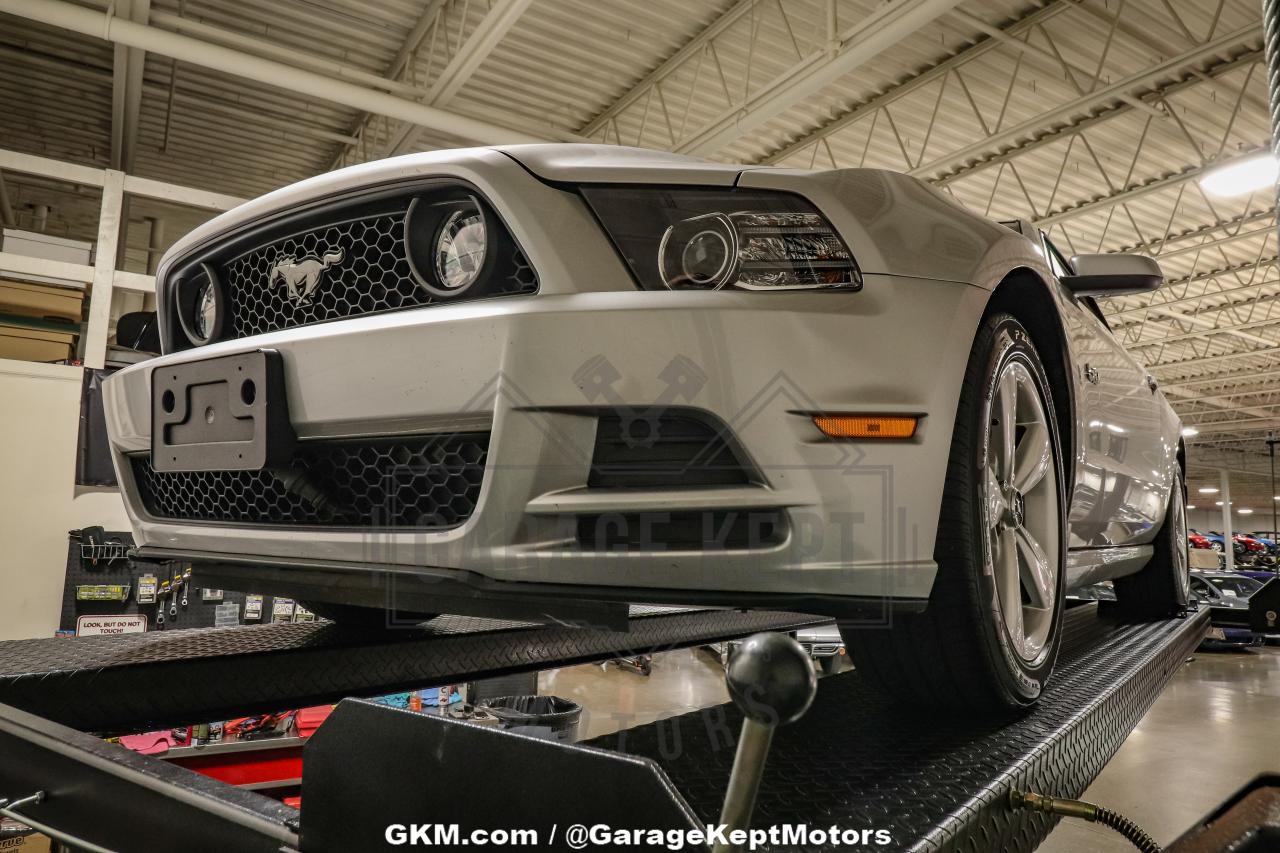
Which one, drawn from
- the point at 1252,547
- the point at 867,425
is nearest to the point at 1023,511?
the point at 867,425

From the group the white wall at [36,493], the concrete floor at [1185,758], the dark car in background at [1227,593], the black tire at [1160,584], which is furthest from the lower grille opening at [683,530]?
the dark car in background at [1227,593]

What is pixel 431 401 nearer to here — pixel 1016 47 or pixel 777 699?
pixel 777 699

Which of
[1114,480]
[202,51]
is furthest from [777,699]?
[202,51]

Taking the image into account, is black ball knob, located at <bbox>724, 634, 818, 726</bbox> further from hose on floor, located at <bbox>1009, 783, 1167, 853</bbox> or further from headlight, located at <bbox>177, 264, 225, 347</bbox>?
headlight, located at <bbox>177, 264, 225, 347</bbox>

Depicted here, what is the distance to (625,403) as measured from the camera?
1.14 metres

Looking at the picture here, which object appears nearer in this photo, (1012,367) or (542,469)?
(542,469)

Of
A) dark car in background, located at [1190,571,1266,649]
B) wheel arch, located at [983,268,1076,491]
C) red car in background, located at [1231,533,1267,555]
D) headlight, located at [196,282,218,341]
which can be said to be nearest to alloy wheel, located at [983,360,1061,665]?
wheel arch, located at [983,268,1076,491]

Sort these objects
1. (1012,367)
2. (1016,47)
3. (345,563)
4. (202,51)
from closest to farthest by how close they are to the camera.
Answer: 1. (345,563)
2. (1012,367)
3. (202,51)
4. (1016,47)

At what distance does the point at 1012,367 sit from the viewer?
62.0 inches

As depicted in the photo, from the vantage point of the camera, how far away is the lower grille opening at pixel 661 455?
117 cm

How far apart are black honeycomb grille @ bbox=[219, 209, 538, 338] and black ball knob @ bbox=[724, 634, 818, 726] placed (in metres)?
0.83

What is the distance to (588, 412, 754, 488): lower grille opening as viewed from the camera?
46.0 inches

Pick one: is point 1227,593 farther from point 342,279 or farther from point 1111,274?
point 342,279

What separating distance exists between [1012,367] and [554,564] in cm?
95
